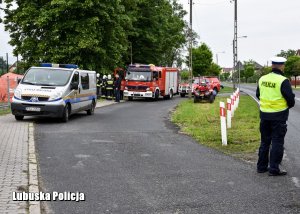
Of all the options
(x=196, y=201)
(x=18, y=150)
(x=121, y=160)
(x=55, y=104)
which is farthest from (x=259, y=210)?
(x=55, y=104)

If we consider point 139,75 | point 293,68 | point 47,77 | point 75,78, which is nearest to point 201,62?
point 293,68

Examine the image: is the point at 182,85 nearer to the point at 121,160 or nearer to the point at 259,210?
the point at 121,160

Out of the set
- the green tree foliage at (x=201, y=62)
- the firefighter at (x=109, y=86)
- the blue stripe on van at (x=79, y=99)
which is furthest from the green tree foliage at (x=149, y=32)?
the green tree foliage at (x=201, y=62)

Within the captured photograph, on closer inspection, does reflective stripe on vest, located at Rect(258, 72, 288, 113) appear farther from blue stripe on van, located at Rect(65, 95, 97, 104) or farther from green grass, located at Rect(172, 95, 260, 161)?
A: blue stripe on van, located at Rect(65, 95, 97, 104)

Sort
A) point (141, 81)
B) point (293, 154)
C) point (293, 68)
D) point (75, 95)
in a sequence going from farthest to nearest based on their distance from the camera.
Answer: point (293, 68) → point (141, 81) → point (75, 95) → point (293, 154)

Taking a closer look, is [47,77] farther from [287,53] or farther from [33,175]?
[287,53]

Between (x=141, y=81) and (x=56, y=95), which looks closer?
(x=56, y=95)

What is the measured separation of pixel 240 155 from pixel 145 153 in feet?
6.30

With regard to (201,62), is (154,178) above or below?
below

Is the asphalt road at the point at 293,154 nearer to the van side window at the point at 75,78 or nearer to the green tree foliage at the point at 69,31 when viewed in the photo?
the van side window at the point at 75,78

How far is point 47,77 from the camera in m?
17.2

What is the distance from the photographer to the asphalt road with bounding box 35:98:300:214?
6.05 meters

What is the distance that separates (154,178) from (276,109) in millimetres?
2255

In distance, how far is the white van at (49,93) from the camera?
16.3 m
